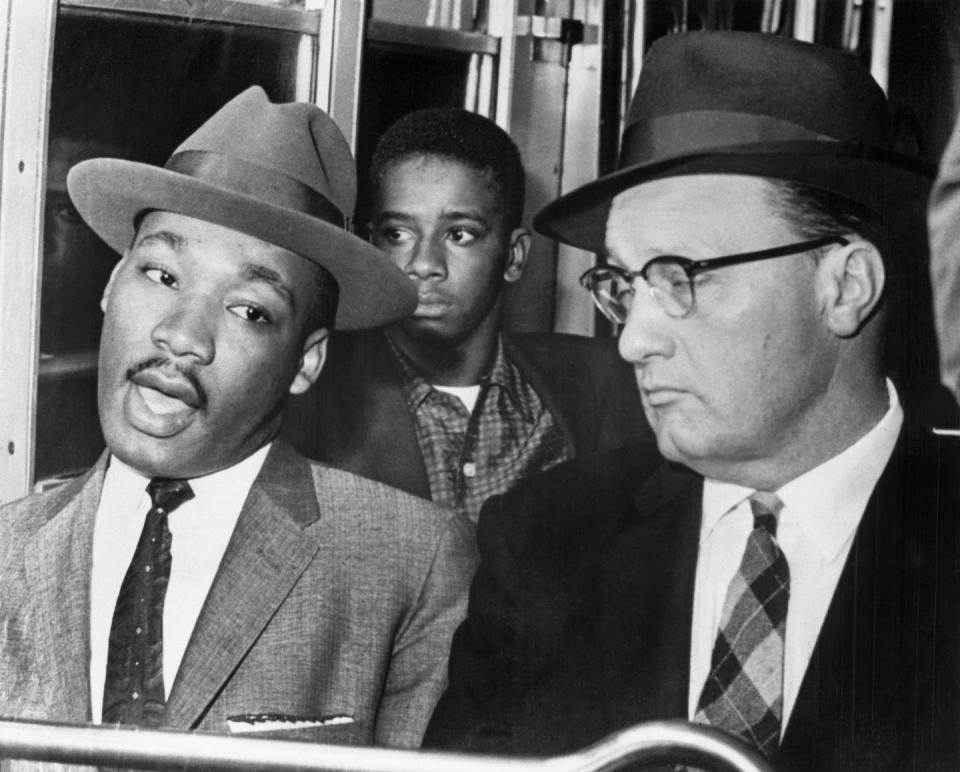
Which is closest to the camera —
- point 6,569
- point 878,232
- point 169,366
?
point 878,232

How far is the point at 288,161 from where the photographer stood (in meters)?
1.52

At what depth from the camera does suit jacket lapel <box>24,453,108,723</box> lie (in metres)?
1.49

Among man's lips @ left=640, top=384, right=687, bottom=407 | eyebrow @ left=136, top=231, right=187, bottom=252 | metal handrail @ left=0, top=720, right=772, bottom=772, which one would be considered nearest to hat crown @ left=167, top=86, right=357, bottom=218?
eyebrow @ left=136, top=231, right=187, bottom=252

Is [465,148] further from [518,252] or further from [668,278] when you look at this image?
[668,278]

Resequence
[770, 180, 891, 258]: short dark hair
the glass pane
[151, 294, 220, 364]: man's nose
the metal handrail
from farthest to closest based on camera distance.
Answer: the glass pane, [151, 294, 220, 364]: man's nose, [770, 180, 891, 258]: short dark hair, the metal handrail

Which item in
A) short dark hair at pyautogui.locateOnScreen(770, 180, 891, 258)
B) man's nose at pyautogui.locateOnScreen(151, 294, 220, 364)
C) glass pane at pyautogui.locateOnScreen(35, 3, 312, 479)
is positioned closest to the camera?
short dark hair at pyautogui.locateOnScreen(770, 180, 891, 258)

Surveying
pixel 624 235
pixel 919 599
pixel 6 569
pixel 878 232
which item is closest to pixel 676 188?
pixel 624 235

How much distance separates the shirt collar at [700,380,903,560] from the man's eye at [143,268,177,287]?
28.1 inches

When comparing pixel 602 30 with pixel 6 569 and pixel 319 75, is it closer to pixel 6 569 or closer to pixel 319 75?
pixel 319 75

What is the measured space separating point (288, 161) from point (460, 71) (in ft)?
0.81

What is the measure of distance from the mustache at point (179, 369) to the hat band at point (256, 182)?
0.70 ft

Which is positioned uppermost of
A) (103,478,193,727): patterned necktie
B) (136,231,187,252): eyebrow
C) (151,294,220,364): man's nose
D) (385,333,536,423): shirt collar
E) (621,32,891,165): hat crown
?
(621,32,891,165): hat crown

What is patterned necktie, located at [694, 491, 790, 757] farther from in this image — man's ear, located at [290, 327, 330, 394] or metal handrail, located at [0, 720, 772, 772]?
man's ear, located at [290, 327, 330, 394]

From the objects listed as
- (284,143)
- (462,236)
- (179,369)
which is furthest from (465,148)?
(179,369)
